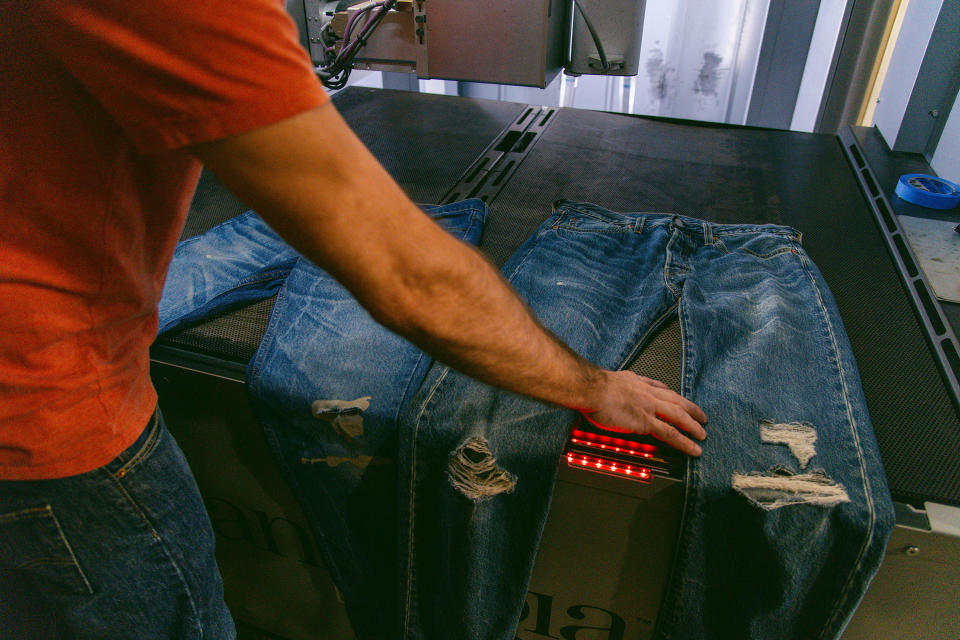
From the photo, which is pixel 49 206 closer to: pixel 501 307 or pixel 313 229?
pixel 313 229

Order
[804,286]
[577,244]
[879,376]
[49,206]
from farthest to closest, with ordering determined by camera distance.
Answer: [577,244] < [804,286] < [879,376] < [49,206]

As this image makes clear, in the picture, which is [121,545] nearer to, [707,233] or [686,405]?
[686,405]

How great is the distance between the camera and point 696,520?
0.64 metres

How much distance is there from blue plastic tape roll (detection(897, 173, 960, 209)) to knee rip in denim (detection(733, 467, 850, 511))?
922 mm

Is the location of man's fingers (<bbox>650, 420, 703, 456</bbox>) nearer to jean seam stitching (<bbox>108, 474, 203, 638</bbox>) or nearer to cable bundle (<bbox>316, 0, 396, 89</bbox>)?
jean seam stitching (<bbox>108, 474, 203, 638</bbox>)

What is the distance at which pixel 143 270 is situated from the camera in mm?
554

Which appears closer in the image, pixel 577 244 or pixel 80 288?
pixel 80 288

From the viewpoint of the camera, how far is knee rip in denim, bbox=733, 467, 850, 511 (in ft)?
1.94

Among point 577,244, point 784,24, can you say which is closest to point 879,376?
point 577,244

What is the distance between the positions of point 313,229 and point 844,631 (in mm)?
774

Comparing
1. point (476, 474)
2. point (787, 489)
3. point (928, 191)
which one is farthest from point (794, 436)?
point (928, 191)

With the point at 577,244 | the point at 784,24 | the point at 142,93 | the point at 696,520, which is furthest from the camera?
the point at 784,24

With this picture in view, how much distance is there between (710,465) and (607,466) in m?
0.11

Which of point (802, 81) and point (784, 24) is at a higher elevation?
point (784, 24)
